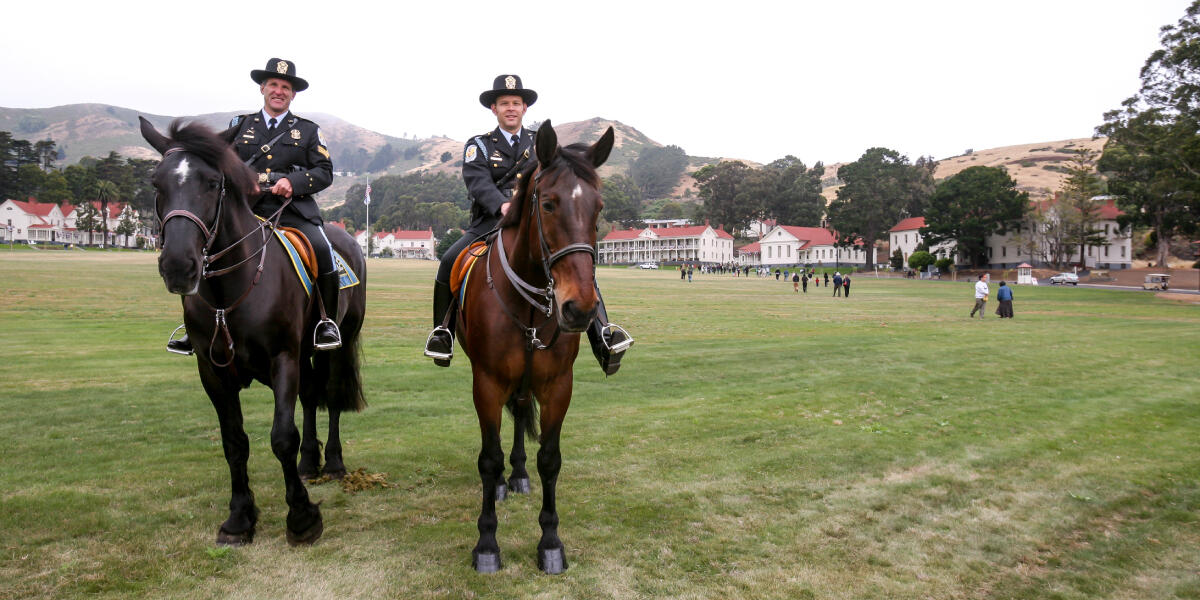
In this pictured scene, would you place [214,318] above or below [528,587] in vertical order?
above

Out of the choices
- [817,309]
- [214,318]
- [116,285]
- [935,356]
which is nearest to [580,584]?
[214,318]

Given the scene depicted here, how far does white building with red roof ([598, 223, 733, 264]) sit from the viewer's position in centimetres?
15938

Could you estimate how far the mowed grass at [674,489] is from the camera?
4.65m

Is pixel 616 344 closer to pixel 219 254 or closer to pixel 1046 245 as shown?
pixel 219 254

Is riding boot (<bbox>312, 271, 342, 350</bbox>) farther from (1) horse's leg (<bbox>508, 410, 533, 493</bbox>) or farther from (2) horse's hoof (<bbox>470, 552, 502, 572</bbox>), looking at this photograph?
(2) horse's hoof (<bbox>470, 552, 502, 572</bbox>)

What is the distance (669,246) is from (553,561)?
16040cm

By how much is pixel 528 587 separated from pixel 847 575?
228cm

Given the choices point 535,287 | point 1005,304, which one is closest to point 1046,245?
point 1005,304

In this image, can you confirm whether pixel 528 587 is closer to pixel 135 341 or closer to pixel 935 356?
pixel 935 356

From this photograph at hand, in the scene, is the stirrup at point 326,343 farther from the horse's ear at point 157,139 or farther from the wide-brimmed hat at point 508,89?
the wide-brimmed hat at point 508,89

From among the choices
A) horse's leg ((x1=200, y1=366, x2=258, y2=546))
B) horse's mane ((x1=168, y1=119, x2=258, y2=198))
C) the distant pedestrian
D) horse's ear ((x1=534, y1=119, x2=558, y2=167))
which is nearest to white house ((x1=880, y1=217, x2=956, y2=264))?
the distant pedestrian

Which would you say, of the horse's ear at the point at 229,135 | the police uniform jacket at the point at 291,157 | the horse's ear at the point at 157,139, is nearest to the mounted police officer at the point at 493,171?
the police uniform jacket at the point at 291,157

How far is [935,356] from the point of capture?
16828 millimetres

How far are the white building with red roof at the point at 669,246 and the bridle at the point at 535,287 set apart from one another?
152134 millimetres
